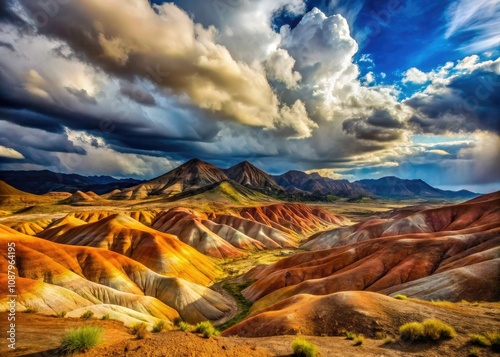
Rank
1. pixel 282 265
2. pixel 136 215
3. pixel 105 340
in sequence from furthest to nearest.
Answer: pixel 136 215
pixel 282 265
pixel 105 340

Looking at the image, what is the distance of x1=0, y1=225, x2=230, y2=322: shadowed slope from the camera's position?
42.6m

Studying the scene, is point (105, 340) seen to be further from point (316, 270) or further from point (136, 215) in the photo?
point (136, 215)

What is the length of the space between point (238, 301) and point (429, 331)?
2043 inches

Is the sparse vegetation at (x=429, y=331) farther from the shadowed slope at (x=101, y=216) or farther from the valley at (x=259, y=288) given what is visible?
the shadowed slope at (x=101, y=216)

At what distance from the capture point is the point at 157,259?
234 feet

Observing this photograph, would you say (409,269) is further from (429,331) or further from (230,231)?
(230,231)

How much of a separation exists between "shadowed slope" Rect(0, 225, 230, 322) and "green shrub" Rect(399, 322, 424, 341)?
3872 centimetres

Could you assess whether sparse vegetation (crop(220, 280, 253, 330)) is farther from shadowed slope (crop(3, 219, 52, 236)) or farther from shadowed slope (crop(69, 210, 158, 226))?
shadowed slope (crop(3, 219, 52, 236))

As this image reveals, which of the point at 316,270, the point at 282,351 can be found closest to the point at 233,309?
the point at 316,270

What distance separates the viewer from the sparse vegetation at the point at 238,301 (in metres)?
48.3

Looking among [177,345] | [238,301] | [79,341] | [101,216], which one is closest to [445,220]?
[238,301]

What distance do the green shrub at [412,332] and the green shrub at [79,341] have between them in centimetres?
1626

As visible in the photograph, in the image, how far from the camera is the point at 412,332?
49.3 feet

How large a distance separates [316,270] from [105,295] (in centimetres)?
3930
